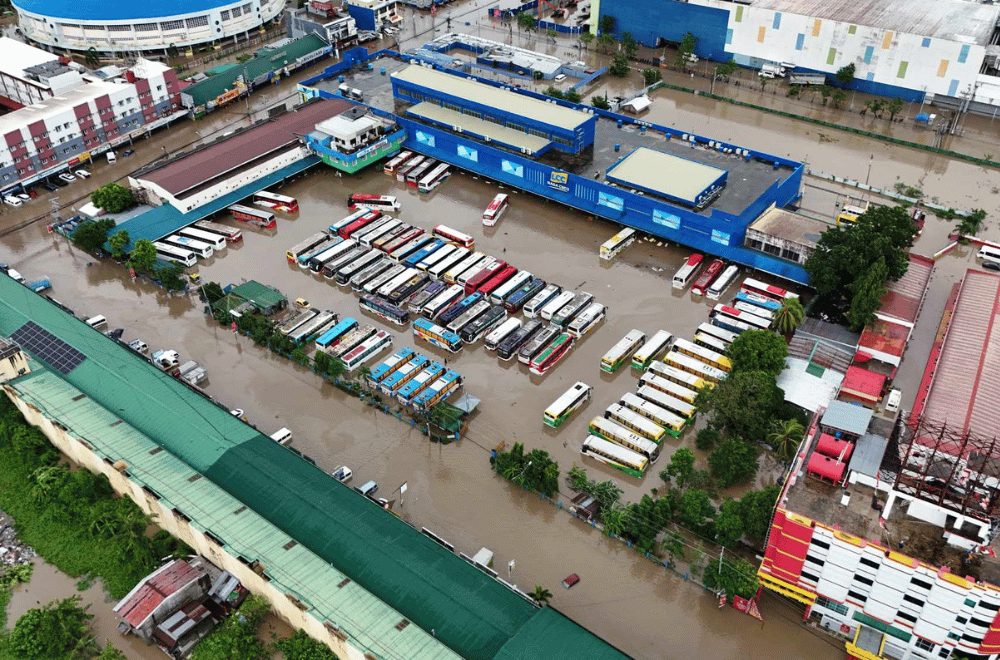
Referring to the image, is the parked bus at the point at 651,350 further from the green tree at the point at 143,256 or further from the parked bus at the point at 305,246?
the green tree at the point at 143,256

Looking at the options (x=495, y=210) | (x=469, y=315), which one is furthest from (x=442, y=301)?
(x=495, y=210)

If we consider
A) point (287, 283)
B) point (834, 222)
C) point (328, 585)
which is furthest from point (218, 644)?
point (834, 222)

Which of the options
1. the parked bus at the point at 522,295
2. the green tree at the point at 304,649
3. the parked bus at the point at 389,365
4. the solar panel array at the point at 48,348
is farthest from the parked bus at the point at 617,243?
the solar panel array at the point at 48,348

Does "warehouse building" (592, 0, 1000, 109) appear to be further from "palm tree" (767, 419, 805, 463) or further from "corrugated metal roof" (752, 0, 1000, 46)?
"palm tree" (767, 419, 805, 463)

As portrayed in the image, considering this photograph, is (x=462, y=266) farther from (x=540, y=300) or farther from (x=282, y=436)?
(x=282, y=436)

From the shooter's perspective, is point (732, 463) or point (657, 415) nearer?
point (732, 463)

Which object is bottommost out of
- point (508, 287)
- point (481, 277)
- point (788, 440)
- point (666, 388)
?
point (666, 388)
